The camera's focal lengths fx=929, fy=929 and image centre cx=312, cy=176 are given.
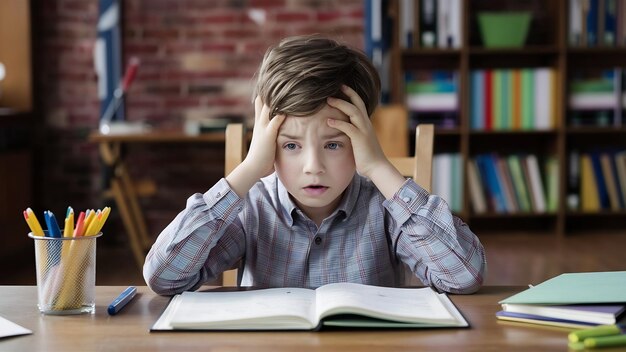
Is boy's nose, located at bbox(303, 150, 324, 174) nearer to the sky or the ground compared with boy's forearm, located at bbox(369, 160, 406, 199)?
nearer to the sky

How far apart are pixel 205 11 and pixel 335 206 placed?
3.37 metres

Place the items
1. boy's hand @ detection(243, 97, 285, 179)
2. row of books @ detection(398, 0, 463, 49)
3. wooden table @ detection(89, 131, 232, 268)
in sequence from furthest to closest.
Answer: row of books @ detection(398, 0, 463, 49) < wooden table @ detection(89, 131, 232, 268) < boy's hand @ detection(243, 97, 285, 179)

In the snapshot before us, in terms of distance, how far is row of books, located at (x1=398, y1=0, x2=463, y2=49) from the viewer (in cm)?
472

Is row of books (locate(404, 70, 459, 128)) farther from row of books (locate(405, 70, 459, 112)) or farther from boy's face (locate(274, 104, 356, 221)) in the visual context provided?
boy's face (locate(274, 104, 356, 221))

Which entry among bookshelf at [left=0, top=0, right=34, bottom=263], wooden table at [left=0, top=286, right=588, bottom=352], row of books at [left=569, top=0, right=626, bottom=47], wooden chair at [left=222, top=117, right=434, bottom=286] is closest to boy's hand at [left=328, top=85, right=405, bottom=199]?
wooden chair at [left=222, top=117, right=434, bottom=286]

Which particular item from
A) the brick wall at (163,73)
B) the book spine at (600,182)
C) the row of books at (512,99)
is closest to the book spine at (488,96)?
the row of books at (512,99)

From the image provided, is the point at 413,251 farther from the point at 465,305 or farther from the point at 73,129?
the point at 73,129

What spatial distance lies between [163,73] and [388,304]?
12.5 ft

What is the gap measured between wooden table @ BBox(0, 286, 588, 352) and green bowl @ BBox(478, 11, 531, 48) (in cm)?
381

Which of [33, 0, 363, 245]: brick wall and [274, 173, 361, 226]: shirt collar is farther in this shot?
[33, 0, 363, 245]: brick wall

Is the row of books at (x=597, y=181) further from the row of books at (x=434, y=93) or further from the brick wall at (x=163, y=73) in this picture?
the brick wall at (x=163, y=73)

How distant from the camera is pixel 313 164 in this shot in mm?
1388

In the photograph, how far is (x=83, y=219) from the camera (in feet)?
3.94

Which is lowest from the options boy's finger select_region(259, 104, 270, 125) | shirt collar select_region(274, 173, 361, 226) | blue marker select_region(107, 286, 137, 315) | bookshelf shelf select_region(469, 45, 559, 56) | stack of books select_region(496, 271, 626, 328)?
blue marker select_region(107, 286, 137, 315)
